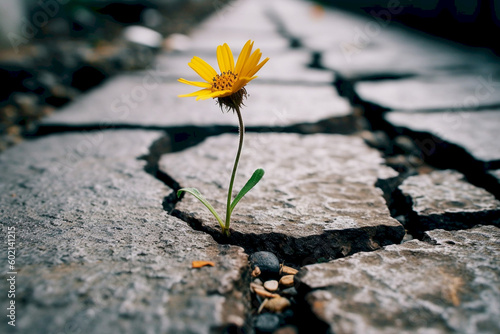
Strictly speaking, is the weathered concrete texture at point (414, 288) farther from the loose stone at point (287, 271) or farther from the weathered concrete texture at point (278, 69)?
the weathered concrete texture at point (278, 69)

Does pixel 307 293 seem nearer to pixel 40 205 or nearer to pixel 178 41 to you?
pixel 40 205

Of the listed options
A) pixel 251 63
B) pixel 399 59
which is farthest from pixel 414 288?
pixel 399 59

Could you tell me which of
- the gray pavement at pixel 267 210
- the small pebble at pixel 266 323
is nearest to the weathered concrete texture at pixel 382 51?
the gray pavement at pixel 267 210

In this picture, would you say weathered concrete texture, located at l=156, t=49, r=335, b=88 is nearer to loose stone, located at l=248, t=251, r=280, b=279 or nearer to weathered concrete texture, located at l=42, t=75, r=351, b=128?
weathered concrete texture, located at l=42, t=75, r=351, b=128

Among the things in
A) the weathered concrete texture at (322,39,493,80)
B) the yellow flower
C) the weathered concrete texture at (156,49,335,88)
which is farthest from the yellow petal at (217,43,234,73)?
the weathered concrete texture at (322,39,493,80)

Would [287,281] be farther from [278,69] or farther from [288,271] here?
[278,69]
